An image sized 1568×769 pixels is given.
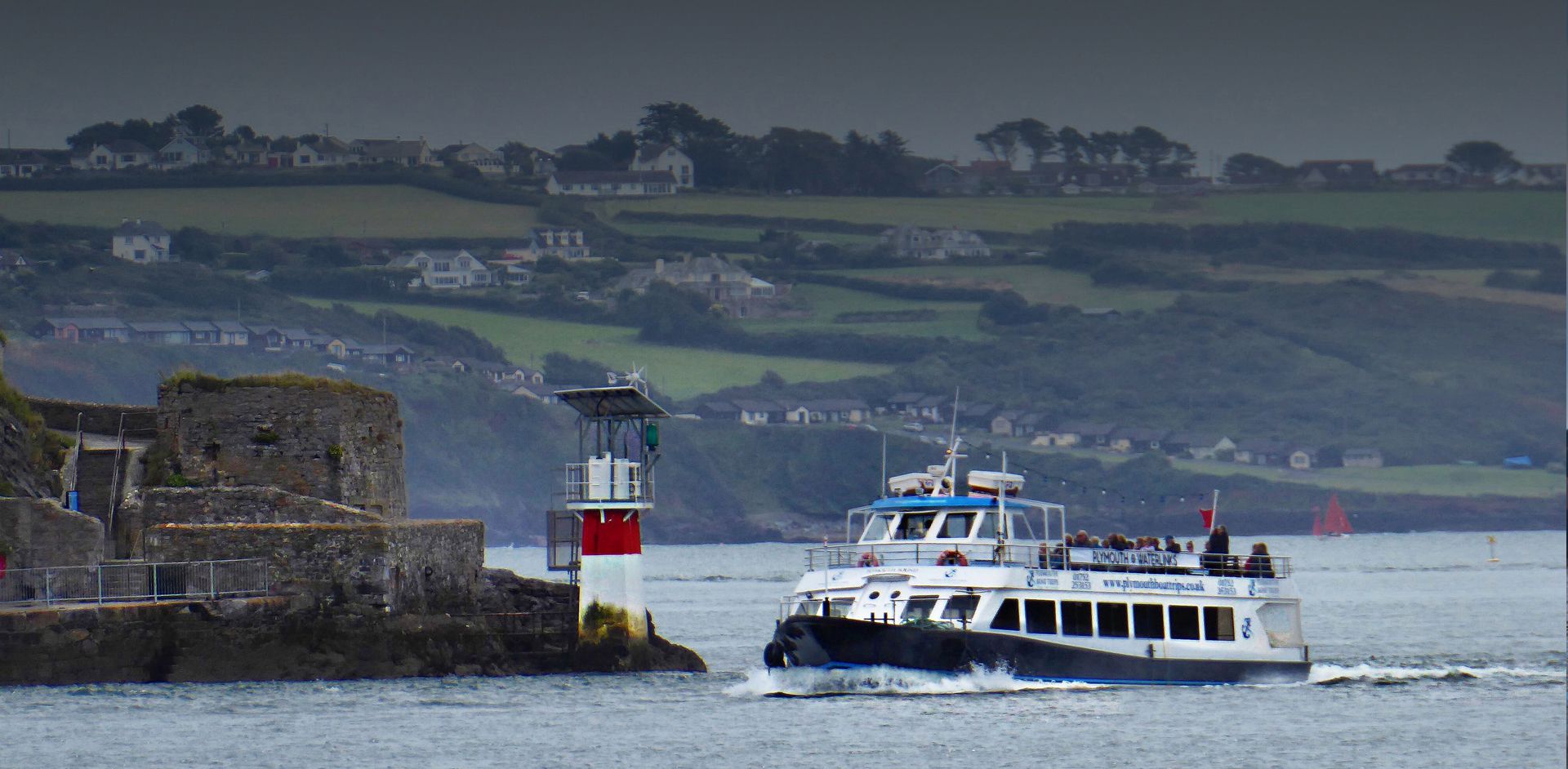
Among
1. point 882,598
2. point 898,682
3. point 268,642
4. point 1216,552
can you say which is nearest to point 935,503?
point 882,598

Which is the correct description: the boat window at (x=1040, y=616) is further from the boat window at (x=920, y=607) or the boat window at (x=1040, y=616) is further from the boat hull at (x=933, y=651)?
the boat window at (x=920, y=607)

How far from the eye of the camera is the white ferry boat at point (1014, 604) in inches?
1556

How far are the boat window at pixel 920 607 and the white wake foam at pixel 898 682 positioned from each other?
0.93m

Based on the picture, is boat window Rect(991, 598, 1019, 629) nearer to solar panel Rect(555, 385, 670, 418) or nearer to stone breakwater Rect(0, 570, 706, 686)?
stone breakwater Rect(0, 570, 706, 686)

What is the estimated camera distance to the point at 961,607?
3956cm

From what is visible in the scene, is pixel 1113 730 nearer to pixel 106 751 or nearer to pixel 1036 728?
pixel 1036 728

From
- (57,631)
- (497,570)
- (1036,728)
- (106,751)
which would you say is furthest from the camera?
(497,570)

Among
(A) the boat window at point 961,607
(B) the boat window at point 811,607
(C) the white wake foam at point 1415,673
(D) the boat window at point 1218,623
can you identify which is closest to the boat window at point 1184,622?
(D) the boat window at point 1218,623

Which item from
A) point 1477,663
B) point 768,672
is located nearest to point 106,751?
point 768,672

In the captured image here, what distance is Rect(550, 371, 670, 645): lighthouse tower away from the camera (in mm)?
42562

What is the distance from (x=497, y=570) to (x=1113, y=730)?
1767 centimetres

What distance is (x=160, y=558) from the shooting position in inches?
1629

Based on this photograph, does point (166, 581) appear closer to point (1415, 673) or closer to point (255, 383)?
point (255, 383)

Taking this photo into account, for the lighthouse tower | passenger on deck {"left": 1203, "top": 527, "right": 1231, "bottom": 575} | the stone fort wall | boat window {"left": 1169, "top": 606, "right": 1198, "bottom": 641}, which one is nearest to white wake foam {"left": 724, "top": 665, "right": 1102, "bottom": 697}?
boat window {"left": 1169, "top": 606, "right": 1198, "bottom": 641}
